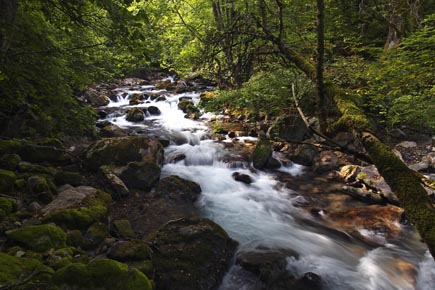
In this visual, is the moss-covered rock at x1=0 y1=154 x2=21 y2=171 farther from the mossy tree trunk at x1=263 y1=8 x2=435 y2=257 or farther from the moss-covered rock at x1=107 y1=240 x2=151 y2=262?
the mossy tree trunk at x1=263 y1=8 x2=435 y2=257

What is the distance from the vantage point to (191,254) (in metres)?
5.35

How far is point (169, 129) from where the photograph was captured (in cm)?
1656

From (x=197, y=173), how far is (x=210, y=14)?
8.46m

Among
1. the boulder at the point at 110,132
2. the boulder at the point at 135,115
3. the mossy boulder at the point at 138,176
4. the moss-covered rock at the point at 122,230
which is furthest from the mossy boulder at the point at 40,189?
the boulder at the point at 135,115

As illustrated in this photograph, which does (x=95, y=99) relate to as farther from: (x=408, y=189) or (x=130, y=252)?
(x=408, y=189)

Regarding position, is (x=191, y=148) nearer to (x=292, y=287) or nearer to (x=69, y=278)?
(x=292, y=287)

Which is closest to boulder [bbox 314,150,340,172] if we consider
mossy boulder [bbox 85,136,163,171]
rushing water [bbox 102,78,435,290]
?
rushing water [bbox 102,78,435,290]

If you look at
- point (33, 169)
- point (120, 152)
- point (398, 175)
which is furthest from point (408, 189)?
point (120, 152)

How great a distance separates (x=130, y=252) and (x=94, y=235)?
36.4 inches

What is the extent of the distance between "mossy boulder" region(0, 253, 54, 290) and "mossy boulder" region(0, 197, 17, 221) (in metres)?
1.79

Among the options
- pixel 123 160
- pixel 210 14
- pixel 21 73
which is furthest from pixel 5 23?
pixel 210 14

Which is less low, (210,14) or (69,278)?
(210,14)

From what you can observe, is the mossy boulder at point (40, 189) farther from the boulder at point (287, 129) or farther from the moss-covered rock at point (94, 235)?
the boulder at point (287, 129)

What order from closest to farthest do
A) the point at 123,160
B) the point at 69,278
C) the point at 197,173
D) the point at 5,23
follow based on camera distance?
1. the point at 5,23
2. the point at 69,278
3. the point at 123,160
4. the point at 197,173
